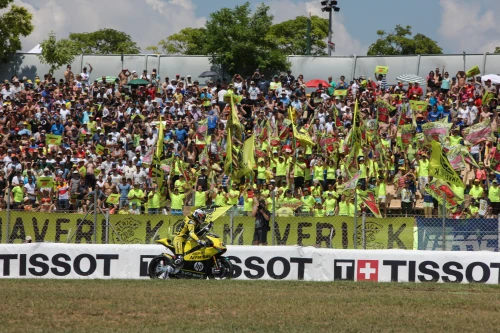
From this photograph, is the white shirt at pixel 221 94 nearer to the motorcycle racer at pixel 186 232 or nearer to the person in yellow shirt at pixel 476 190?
the person in yellow shirt at pixel 476 190

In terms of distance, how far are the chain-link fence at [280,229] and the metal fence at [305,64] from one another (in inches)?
563

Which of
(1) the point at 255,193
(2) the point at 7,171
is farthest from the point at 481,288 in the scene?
(2) the point at 7,171

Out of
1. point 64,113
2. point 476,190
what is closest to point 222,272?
point 476,190

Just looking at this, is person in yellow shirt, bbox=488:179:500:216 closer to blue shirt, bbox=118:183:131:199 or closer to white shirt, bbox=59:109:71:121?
blue shirt, bbox=118:183:131:199

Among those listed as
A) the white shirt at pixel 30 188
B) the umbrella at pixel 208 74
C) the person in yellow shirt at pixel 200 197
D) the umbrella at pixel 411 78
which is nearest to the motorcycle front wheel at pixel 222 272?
the person in yellow shirt at pixel 200 197

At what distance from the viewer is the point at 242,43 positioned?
125ft

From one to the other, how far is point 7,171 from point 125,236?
290 inches

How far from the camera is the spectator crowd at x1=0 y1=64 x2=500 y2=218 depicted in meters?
23.6

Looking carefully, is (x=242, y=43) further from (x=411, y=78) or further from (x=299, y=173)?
(x=299, y=173)

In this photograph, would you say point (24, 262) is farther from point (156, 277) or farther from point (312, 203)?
point (312, 203)

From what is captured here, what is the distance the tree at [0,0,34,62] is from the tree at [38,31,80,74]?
247 centimetres

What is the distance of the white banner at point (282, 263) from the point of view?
1811 centimetres

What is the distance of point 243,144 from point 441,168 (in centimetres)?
633

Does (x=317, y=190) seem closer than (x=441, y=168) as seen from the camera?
No
